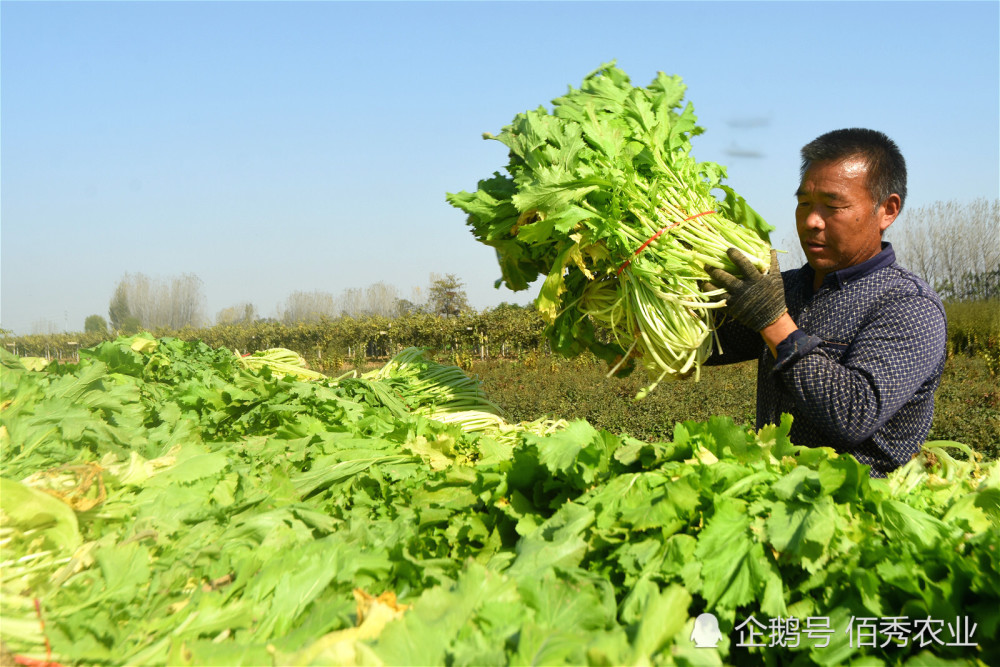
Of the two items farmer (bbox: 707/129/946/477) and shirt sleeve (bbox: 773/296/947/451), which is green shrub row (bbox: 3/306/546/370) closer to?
farmer (bbox: 707/129/946/477)

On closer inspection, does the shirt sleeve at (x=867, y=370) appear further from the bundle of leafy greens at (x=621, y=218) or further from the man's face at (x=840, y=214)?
the bundle of leafy greens at (x=621, y=218)

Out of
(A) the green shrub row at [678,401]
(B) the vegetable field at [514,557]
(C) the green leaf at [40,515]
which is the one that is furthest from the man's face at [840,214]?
(A) the green shrub row at [678,401]

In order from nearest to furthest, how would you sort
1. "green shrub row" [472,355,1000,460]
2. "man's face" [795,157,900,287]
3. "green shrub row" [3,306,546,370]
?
"man's face" [795,157,900,287] → "green shrub row" [472,355,1000,460] → "green shrub row" [3,306,546,370]

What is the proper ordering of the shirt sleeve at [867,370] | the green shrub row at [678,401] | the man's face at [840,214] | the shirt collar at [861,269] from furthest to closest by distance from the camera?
the green shrub row at [678,401]
the shirt collar at [861,269]
the man's face at [840,214]
the shirt sleeve at [867,370]

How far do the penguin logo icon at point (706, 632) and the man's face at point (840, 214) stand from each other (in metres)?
1.65

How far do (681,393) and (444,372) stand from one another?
20.5ft

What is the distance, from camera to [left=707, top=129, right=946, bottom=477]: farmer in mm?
2221

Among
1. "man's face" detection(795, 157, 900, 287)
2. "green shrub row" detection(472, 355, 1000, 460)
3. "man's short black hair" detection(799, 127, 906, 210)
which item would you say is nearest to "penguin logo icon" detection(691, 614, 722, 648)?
"man's face" detection(795, 157, 900, 287)

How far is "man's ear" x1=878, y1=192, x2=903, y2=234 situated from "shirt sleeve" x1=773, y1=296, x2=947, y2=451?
0.34m

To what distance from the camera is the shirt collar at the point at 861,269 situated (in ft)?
8.21

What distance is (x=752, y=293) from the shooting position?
241 centimetres

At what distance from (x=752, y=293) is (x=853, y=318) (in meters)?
0.41

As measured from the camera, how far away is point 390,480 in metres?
2.08

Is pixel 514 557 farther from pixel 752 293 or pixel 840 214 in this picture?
pixel 840 214
